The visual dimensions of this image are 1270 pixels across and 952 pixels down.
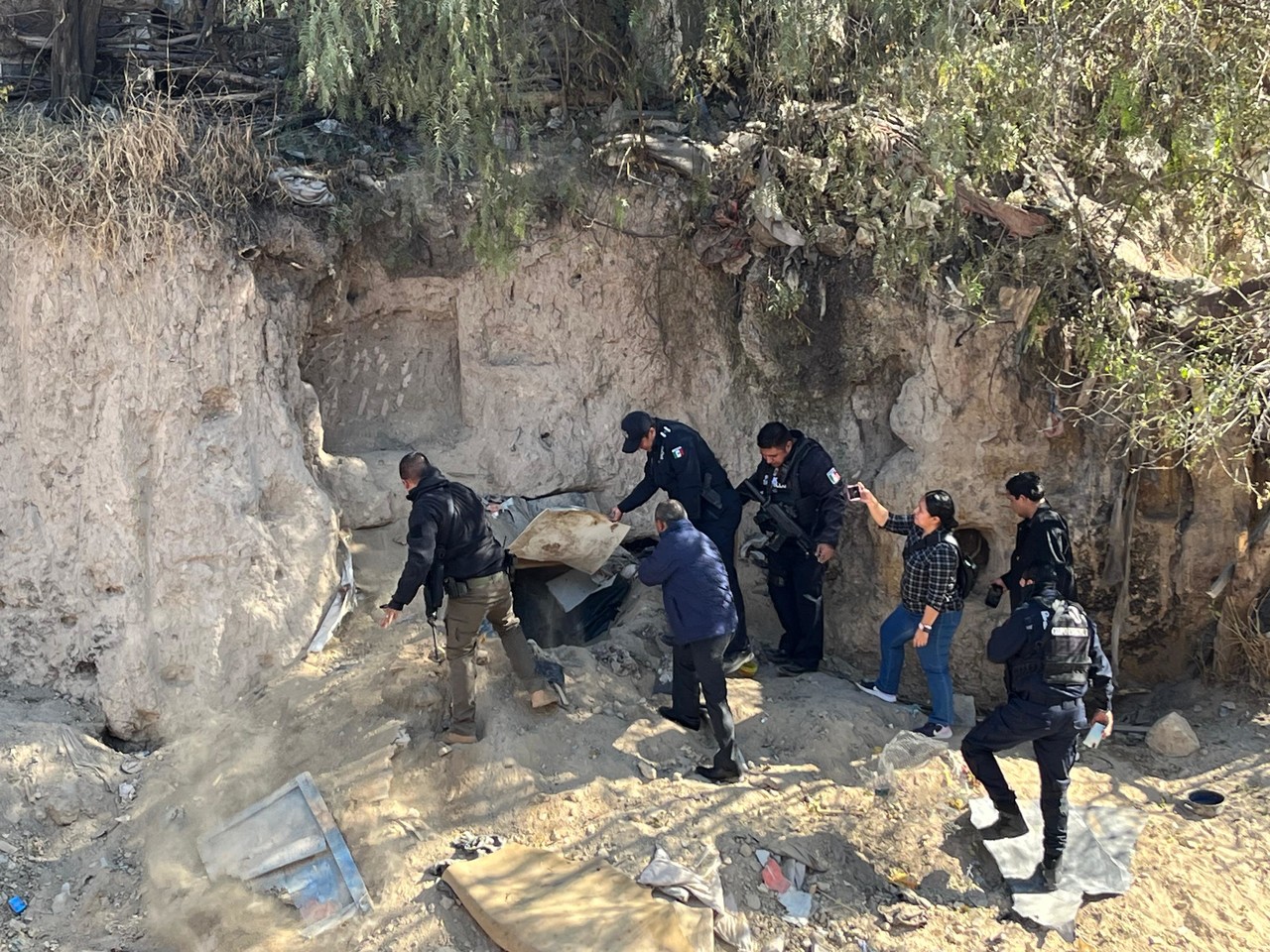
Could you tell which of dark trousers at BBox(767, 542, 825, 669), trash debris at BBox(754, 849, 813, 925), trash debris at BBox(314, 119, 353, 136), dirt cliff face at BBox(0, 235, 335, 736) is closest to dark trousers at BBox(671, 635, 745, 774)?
trash debris at BBox(754, 849, 813, 925)

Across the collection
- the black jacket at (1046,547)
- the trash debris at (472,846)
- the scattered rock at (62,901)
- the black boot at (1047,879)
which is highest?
the black jacket at (1046,547)

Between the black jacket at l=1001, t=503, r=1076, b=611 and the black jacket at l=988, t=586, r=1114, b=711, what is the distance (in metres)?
0.72

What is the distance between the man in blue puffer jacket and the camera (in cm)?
572

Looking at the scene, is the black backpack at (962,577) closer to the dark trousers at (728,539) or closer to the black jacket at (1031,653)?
the black jacket at (1031,653)

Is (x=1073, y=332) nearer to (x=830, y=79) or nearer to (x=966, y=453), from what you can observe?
(x=966, y=453)

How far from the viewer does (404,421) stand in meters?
7.82

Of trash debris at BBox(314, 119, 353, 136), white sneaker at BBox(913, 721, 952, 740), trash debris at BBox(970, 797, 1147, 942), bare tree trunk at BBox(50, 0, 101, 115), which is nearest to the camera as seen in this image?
trash debris at BBox(970, 797, 1147, 942)

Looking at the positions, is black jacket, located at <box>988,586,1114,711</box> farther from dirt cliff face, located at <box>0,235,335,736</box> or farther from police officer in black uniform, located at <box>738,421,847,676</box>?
dirt cliff face, located at <box>0,235,335,736</box>

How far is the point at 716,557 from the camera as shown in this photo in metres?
5.86

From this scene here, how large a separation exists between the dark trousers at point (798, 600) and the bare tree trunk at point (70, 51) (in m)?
5.60

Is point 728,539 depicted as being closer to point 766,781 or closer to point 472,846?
point 766,781


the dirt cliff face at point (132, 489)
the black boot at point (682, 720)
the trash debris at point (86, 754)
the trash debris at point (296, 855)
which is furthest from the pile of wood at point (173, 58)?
the black boot at point (682, 720)

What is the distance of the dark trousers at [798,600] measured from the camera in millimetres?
7023

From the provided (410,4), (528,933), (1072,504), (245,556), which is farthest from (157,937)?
(1072,504)
